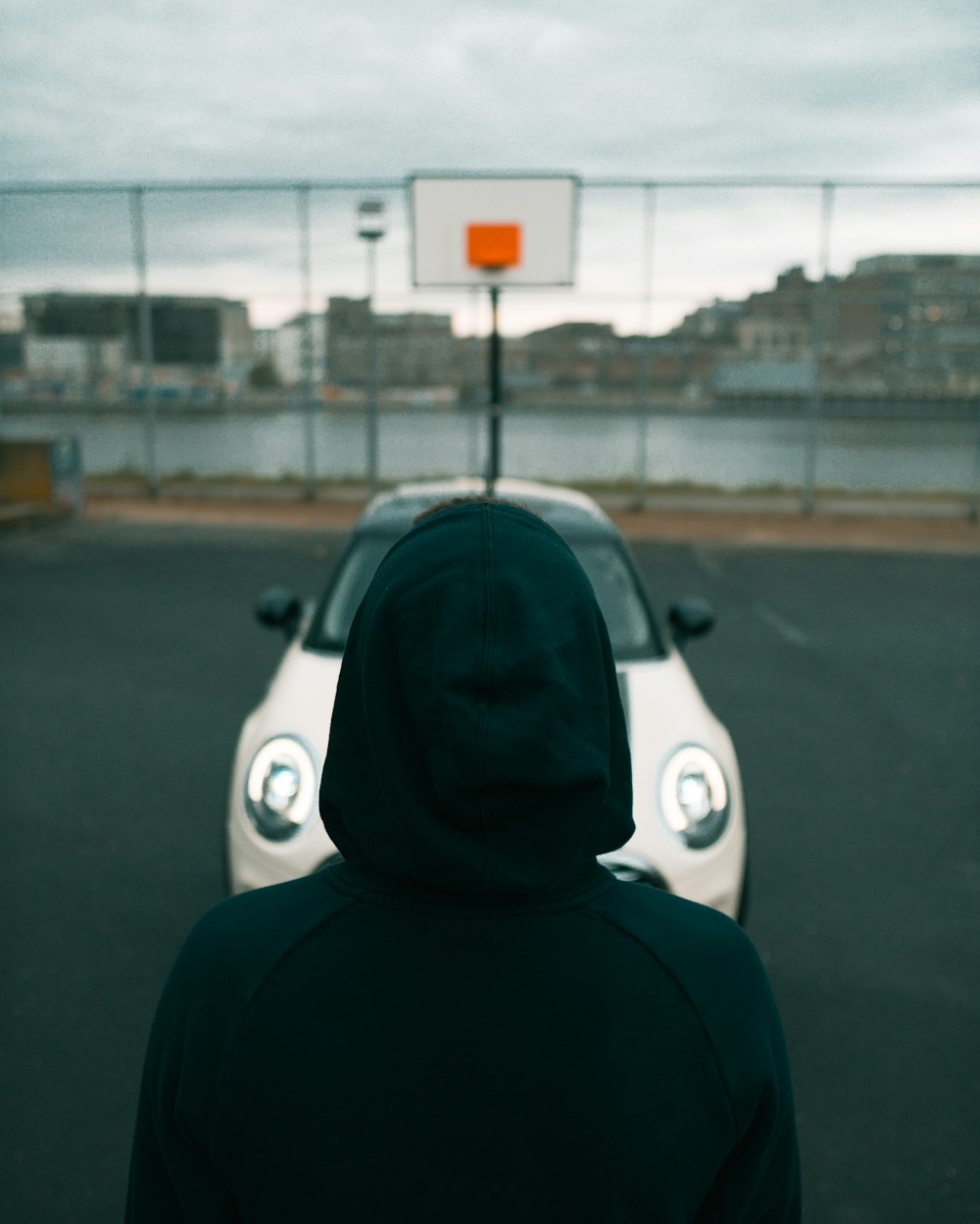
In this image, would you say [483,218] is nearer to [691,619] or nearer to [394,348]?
[394,348]

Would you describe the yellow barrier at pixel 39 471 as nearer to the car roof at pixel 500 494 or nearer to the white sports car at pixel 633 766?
the car roof at pixel 500 494

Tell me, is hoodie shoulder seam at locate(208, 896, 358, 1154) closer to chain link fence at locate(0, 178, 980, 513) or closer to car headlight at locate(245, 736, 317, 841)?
car headlight at locate(245, 736, 317, 841)

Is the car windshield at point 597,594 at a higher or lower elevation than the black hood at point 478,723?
lower

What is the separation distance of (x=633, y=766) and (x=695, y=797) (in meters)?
0.23

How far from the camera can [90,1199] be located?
270 cm

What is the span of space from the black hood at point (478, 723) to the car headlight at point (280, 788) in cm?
248

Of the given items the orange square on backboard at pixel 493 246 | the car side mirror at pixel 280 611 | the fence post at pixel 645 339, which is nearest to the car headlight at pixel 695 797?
the car side mirror at pixel 280 611

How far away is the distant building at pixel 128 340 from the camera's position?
17.4m

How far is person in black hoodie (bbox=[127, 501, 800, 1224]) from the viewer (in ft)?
3.60

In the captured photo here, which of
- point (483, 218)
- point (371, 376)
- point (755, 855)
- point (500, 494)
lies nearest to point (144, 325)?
point (371, 376)

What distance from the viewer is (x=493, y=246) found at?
488 inches

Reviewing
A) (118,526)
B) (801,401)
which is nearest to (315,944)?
(118,526)

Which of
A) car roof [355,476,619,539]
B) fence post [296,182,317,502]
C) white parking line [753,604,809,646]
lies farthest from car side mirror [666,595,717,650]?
fence post [296,182,317,502]

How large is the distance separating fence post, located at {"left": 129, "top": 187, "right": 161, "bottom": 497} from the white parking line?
1119 centimetres
